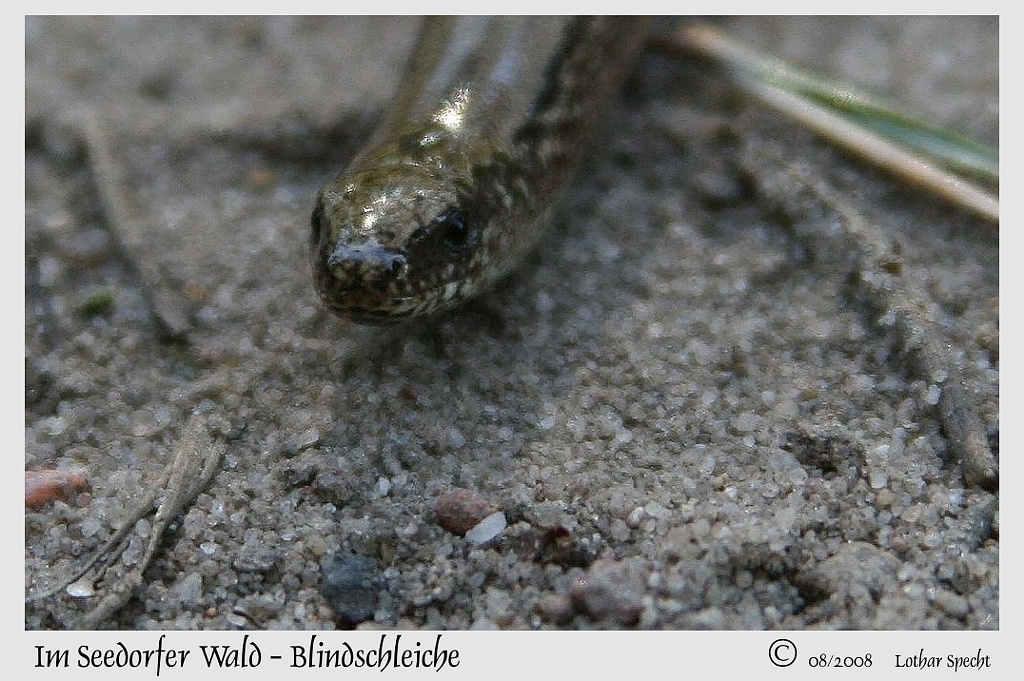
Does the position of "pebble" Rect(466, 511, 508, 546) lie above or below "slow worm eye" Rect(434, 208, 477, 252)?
below

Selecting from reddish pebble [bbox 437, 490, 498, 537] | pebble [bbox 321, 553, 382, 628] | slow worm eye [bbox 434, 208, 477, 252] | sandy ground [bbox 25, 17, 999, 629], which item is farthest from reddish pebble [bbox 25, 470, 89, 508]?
slow worm eye [bbox 434, 208, 477, 252]

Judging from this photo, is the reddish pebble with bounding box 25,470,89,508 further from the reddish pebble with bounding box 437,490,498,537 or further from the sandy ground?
the reddish pebble with bounding box 437,490,498,537

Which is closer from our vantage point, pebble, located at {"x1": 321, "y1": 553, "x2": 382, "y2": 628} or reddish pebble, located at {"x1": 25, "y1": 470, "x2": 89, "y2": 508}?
pebble, located at {"x1": 321, "y1": 553, "x2": 382, "y2": 628}

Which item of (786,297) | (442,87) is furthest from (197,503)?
(786,297)

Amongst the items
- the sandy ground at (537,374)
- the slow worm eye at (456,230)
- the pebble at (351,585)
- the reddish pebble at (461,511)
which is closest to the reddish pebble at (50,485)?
the sandy ground at (537,374)

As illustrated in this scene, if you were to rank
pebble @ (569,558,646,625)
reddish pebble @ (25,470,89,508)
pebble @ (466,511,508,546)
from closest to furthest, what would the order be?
1. pebble @ (569,558,646,625)
2. pebble @ (466,511,508,546)
3. reddish pebble @ (25,470,89,508)

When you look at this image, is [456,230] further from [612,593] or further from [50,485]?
[50,485]
